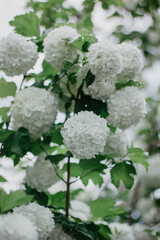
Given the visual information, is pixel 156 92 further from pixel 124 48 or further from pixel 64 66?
pixel 64 66

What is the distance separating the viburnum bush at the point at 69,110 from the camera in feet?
3.66

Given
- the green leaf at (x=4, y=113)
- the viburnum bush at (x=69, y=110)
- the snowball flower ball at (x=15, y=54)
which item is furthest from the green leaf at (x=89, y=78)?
the green leaf at (x=4, y=113)

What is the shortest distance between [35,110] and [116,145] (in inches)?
14.3

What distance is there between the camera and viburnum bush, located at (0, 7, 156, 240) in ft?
3.66

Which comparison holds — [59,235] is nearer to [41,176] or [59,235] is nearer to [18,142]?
[41,176]

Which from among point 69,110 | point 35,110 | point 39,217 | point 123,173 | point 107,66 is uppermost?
point 107,66

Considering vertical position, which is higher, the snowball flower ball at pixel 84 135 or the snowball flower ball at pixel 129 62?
the snowball flower ball at pixel 129 62

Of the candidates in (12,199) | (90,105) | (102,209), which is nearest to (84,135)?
(90,105)

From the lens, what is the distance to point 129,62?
4.06 feet

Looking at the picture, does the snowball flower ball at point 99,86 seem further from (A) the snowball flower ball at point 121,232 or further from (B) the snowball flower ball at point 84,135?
(A) the snowball flower ball at point 121,232

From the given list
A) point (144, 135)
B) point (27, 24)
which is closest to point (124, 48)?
point (27, 24)

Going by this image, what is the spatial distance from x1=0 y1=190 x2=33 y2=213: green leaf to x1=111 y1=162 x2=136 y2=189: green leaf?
0.50m

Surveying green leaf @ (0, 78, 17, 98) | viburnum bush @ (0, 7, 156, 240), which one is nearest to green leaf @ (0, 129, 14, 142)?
viburnum bush @ (0, 7, 156, 240)

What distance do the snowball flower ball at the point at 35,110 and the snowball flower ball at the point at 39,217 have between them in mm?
283
